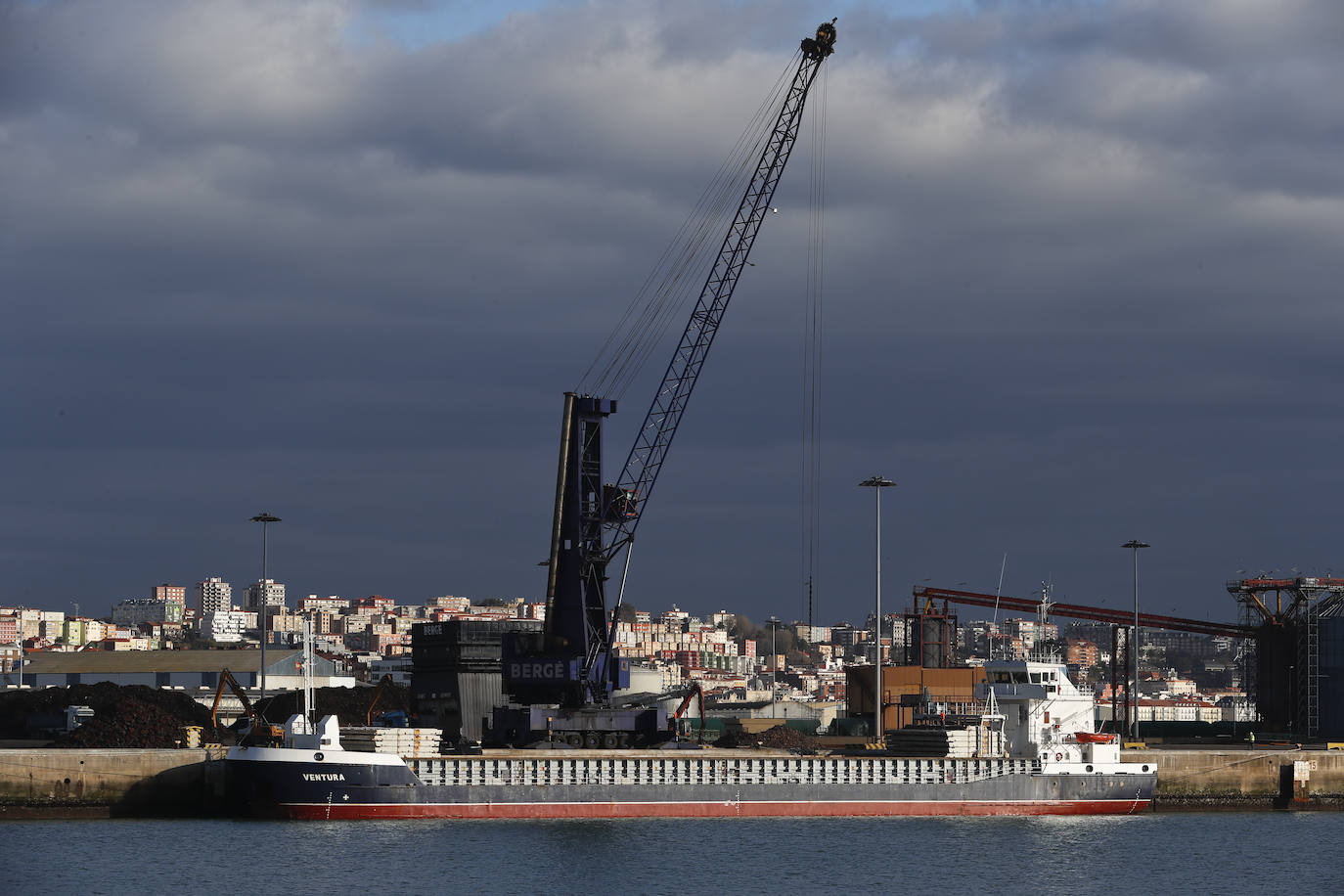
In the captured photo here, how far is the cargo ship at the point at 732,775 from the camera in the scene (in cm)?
6781

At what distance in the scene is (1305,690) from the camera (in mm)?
119812

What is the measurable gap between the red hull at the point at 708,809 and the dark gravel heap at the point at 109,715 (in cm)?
1489

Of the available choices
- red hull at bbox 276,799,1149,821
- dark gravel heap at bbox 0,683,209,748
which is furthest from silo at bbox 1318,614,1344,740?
dark gravel heap at bbox 0,683,209,748

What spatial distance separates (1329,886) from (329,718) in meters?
36.5

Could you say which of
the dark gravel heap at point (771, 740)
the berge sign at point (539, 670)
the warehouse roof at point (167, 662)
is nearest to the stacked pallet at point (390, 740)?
the berge sign at point (539, 670)

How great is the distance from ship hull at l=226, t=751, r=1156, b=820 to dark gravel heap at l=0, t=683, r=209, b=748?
38.8ft

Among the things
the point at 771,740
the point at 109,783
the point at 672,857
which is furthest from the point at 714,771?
the point at 771,740

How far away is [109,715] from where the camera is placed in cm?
8200

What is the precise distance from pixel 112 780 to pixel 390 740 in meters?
11.7

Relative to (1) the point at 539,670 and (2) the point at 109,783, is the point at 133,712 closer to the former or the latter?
(2) the point at 109,783

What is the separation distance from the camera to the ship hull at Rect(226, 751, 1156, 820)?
6750 centimetres

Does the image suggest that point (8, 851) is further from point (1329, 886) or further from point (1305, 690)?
point (1305, 690)

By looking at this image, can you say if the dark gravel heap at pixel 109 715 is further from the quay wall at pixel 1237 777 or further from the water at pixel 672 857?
the quay wall at pixel 1237 777

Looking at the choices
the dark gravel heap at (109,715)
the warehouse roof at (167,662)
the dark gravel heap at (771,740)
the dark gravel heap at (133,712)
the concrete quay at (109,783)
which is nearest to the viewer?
the concrete quay at (109,783)
